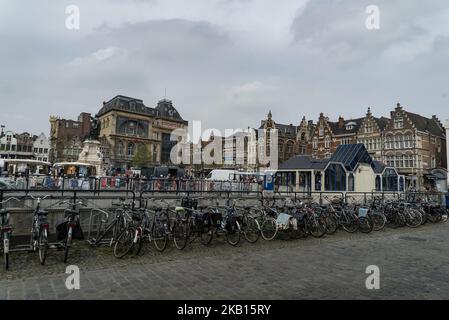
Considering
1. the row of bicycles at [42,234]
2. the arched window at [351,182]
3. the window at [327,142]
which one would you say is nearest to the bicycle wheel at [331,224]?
the row of bicycles at [42,234]

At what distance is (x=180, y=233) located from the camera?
8.12 meters

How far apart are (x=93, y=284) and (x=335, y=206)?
9.13 meters

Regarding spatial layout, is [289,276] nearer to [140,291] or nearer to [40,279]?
[140,291]

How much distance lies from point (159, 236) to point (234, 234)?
2.06 meters

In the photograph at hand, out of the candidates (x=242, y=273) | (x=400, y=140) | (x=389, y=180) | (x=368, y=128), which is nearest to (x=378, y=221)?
(x=242, y=273)

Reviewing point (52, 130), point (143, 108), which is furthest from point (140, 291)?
point (52, 130)

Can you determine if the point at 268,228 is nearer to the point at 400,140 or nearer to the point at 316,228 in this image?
the point at 316,228

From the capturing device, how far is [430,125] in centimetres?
5475

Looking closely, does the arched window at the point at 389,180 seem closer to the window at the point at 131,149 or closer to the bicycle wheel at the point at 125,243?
the bicycle wheel at the point at 125,243

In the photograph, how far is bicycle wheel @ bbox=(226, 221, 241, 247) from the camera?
27.7 ft

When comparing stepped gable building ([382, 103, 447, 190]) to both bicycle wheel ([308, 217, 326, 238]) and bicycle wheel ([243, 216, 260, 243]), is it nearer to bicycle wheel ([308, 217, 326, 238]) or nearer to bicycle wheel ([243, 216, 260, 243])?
bicycle wheel ([308, 217, 326, 238])

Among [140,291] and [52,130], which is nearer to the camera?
[140,291]

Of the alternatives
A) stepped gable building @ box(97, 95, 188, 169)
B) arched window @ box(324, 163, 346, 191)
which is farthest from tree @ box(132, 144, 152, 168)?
arched window @ box(324, 163, 346, 191)

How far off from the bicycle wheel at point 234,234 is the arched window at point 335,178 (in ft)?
55.8
